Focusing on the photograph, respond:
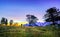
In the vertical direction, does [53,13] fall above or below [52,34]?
above

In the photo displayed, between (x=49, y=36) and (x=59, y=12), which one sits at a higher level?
(x=59, y=12)

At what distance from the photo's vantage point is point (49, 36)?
12.7 m

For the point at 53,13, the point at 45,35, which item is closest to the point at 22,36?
the point at 45,35

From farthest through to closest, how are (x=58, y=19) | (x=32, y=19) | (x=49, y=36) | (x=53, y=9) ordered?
(x=32, y=19) → (x=53, y=9) → (x=58, y=19) → (x=49, y=36)

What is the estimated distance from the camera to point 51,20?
173 feet

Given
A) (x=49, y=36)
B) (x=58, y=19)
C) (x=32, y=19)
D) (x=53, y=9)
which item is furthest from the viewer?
(x=32, y=19)

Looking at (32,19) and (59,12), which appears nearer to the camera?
(59,12)

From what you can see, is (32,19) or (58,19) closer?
(58,19)

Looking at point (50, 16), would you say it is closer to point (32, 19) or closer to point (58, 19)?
point (58, 19)

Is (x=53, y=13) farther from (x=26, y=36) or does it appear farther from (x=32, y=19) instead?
(x=26, y=36)

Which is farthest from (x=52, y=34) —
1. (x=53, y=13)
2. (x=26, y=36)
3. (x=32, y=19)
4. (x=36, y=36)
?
(x=32, y=19)

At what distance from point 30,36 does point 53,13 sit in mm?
41937

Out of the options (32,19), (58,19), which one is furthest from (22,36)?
(32,19)

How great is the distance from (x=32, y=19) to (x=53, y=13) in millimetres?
9780
